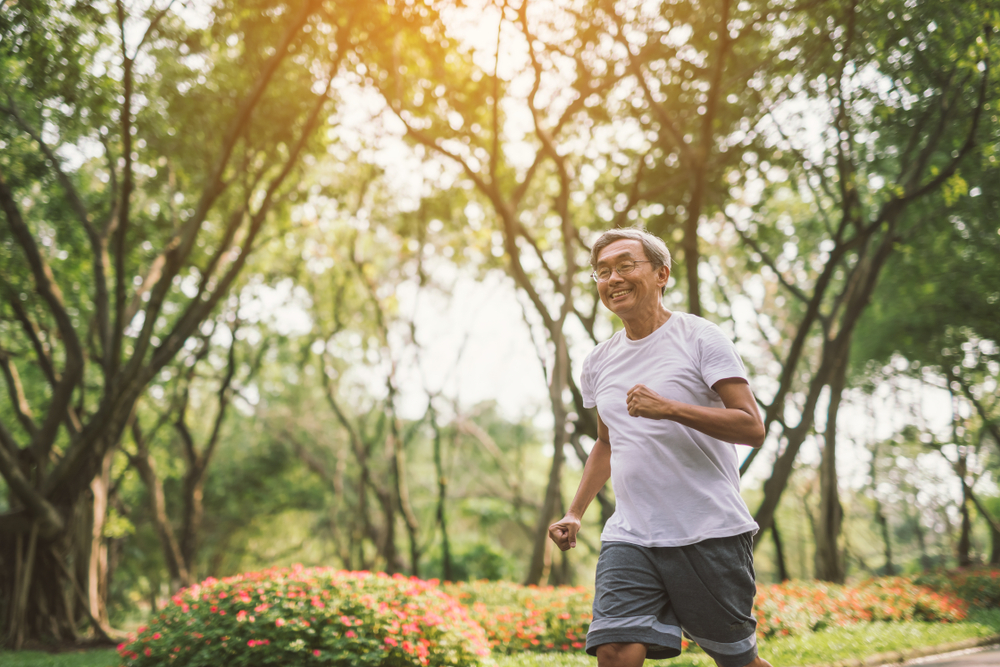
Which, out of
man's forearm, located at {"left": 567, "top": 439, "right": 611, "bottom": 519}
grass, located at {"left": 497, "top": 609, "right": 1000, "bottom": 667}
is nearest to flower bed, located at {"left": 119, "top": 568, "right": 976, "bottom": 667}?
grass, located at {"left": 497, "top": 609, "right": 1000, "bottom": 667}

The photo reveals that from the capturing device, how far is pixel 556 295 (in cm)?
1460

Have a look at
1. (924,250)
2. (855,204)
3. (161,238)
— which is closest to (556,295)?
(855,204)

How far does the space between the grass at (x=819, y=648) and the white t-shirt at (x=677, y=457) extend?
3693mm

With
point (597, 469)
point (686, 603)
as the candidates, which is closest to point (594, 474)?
point (597, 469)

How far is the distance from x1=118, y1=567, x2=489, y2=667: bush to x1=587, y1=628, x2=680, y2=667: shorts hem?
313cm

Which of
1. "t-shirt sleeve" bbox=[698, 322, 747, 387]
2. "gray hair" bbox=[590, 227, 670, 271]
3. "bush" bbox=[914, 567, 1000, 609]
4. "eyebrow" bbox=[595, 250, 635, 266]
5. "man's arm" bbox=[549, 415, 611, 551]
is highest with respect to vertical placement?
"gray hair" bbox=[590, 227, 670, 271]

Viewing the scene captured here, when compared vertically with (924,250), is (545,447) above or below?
below

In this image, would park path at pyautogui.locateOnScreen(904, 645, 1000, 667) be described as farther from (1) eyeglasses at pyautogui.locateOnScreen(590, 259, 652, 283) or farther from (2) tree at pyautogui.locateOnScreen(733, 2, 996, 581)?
(1) eyeglasses at pyautogui.locateOnScreen(590, 259, 652, 283)

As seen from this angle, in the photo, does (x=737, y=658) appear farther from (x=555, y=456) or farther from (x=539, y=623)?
(x=555, y=456)

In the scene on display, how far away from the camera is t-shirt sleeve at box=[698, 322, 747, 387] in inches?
90.0

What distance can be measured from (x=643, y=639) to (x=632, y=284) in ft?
4.03

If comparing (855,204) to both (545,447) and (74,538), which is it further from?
(545,447)

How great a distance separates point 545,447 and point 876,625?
22430 mm

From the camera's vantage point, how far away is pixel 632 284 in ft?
8.54
